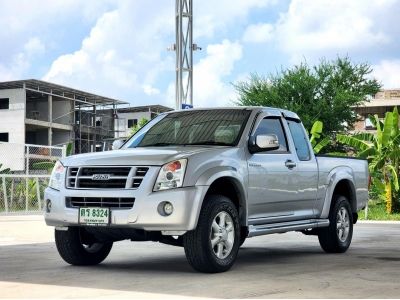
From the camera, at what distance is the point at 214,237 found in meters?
8.20

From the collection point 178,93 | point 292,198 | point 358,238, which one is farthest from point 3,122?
point 292,198

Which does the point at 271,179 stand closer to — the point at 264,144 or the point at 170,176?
the point at 264,144

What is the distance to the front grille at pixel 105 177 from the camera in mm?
8047

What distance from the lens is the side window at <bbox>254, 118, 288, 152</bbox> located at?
9.65 m

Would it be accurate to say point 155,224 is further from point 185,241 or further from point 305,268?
point 305,268

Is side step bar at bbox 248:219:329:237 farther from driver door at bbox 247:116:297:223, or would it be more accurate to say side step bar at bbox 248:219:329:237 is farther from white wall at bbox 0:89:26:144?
white wall at bbox 0:89:26:144

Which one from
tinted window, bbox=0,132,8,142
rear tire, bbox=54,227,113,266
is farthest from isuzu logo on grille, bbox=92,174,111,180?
tinted window, bbox=0,132,8,142

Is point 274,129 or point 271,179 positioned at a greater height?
point 274,129

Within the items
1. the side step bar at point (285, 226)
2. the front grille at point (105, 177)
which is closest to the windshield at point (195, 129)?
the side step bar at point (285, 226)

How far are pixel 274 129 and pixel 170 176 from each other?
2.42m

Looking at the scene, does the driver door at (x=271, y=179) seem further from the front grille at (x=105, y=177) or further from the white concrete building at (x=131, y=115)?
the white concrete building at (x=131, y=115)

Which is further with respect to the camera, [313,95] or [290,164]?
[313,95]

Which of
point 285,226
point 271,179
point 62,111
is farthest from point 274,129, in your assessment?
point 62,111

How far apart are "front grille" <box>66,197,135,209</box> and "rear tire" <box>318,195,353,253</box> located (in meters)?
4.01
